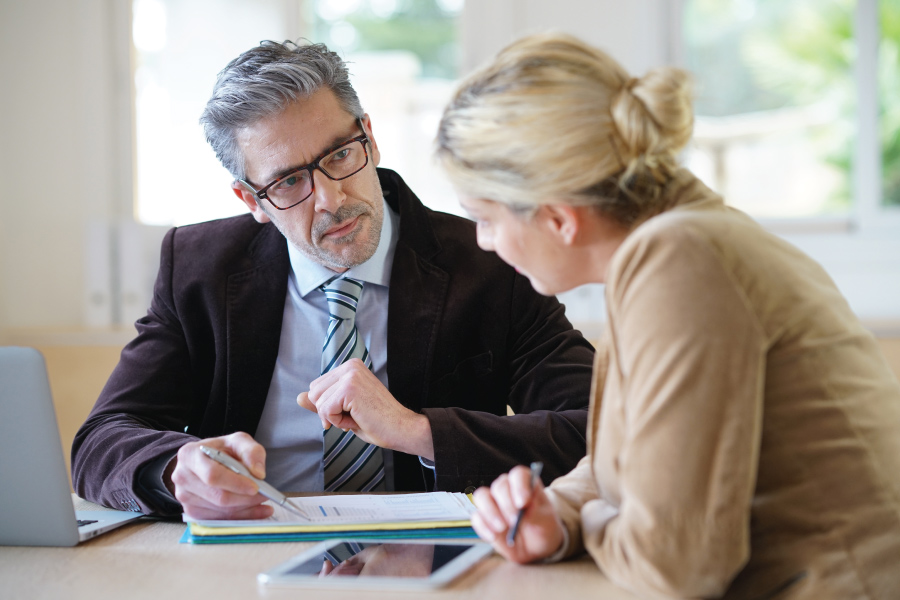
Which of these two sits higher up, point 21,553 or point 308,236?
point 308,236

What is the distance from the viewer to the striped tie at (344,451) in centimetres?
164

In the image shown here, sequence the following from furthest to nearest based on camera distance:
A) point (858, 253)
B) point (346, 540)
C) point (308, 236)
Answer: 1. point (858, 253)
2. point (308, 236)
3. point (346, 540)

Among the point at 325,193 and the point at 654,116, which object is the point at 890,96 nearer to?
the point at 325,193

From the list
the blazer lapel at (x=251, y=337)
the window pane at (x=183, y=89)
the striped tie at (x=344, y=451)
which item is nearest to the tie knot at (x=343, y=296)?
the striped tie at (x=344, y=451)

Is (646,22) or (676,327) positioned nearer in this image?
(676,327)

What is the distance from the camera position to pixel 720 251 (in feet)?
2.63

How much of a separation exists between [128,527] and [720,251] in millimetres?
920

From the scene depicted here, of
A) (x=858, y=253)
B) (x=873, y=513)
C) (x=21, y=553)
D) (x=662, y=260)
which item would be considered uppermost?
(x=662, y=260)

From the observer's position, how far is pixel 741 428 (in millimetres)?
763

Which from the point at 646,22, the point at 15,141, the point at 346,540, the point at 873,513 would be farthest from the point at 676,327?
the point at 15,141

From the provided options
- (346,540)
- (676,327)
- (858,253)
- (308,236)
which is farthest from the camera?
(858,253)

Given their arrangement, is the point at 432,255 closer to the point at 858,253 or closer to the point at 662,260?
the point at 662,260

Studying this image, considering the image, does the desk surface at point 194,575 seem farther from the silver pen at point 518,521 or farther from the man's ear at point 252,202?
the man's ear at point 252,202

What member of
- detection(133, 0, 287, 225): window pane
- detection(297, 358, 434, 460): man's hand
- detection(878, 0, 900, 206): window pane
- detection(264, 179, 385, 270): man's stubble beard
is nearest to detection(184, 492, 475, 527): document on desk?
detection(297, 358, 434, 460): man's hand
